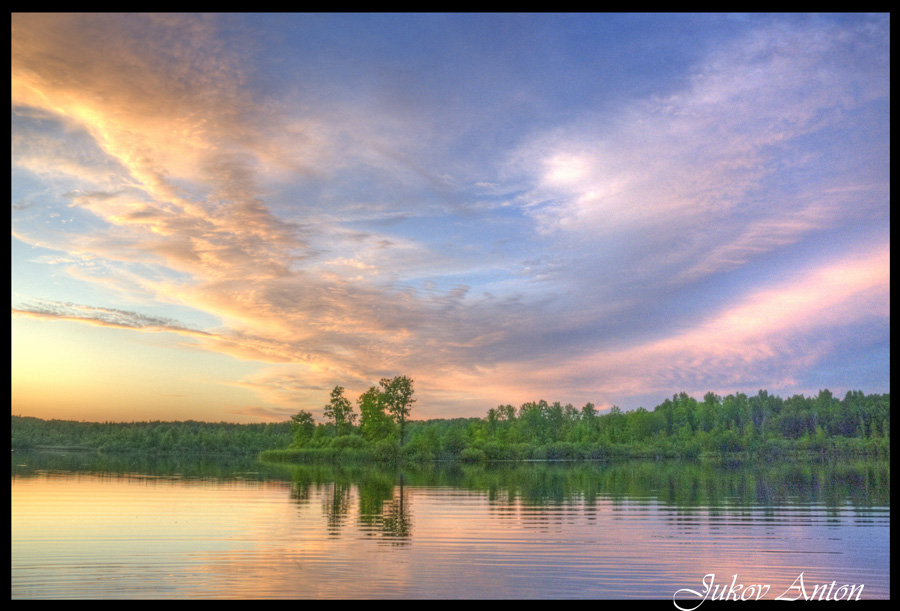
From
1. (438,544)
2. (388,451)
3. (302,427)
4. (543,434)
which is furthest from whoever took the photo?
(543,434)

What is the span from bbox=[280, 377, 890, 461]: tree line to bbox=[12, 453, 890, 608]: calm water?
183 feet

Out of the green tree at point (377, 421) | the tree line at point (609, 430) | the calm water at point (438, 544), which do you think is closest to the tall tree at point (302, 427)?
the tree line at point (609, 430)

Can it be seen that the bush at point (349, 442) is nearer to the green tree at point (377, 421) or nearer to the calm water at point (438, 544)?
the green tree at point (377, 421)

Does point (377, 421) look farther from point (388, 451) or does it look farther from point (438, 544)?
point (438, 544)

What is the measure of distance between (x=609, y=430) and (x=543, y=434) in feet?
64.0

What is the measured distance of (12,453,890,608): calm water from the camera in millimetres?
15250

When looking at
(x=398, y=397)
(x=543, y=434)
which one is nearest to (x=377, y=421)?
(x=398, y=397)

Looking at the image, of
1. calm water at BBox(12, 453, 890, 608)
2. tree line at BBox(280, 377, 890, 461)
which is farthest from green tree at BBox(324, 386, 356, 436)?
calm water at BBox(12, 453, 890, 608)

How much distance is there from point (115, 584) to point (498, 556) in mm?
10496

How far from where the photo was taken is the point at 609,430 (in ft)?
465

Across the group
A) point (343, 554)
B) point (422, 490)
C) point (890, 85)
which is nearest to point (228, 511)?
point (343, 554)

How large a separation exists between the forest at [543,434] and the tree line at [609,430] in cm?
21

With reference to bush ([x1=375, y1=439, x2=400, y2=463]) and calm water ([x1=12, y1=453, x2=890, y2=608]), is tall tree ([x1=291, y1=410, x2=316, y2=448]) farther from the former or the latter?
calm water ([x1=12, y1=453, x2=890, y2=608])
